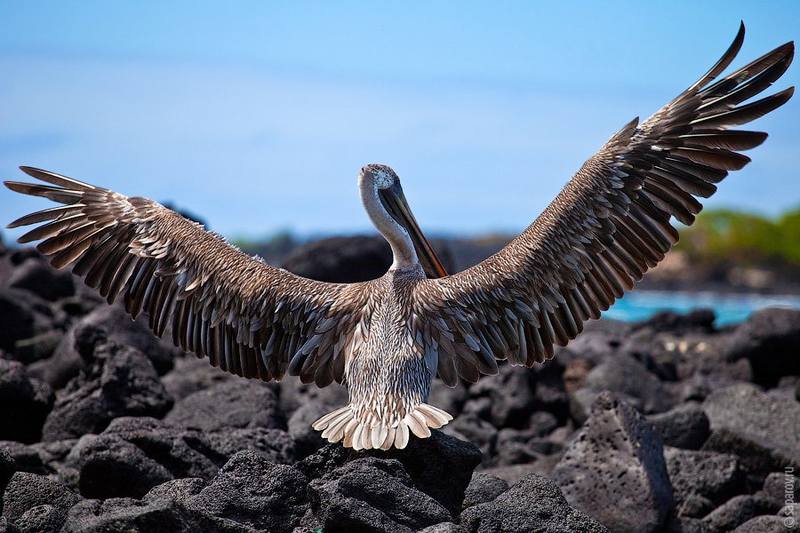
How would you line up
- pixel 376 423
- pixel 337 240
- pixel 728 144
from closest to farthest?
pixel 376 423, pixel 728 144, pixel 337 240

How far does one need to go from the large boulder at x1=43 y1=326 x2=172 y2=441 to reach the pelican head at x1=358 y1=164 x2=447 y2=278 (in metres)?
3.02

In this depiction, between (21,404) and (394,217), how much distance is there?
395cm

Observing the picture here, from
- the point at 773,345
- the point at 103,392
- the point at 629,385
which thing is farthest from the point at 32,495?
the point at 773,345

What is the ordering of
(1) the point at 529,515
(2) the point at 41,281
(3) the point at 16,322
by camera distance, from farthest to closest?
(2) the point at 41,281 < (3) the point at 16,322 < (1) the point at 529,515

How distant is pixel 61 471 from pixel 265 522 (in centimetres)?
270

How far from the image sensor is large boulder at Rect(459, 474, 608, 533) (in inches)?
280

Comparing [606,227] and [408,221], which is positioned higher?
[408,221]

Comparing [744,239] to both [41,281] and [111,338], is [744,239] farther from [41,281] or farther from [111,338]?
[111,338]

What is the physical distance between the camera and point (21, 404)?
35.4 feet

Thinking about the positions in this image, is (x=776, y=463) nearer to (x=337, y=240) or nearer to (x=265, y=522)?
(x=265, y=522)

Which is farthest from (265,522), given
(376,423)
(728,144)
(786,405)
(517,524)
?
(786,405)

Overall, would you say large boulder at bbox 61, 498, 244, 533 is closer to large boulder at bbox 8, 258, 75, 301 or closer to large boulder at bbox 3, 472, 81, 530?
large boulder at bbox 3, 472, 81, 530

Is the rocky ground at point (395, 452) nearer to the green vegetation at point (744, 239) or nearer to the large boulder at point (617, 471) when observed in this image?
the large boulder at point (617, 471)

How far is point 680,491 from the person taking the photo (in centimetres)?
984
